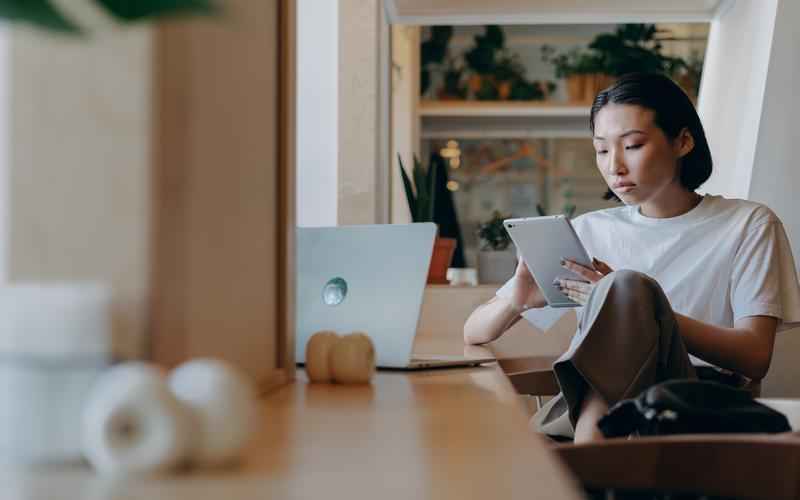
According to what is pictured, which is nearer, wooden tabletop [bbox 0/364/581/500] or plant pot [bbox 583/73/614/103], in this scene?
wooden tabletop [bbox 0/364/581/500]

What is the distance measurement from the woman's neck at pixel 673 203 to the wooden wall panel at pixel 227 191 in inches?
47.7

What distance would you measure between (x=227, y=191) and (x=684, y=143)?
1.50 meters

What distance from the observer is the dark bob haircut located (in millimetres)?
2078

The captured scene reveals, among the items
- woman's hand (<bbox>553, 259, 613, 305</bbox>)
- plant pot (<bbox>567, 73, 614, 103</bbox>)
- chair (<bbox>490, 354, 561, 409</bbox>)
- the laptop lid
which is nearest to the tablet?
woman's hand (<bbox>553, 259, 613, 305</bbox>)

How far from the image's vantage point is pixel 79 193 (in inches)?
22.9

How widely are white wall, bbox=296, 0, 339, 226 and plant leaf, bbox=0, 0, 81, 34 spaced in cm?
219

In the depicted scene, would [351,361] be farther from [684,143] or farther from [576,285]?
[684,143]

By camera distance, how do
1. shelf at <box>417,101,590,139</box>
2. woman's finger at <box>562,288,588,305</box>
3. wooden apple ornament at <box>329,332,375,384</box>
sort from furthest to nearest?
shelf at <box>417,101,590,139</box>
woman's finger at <box>562,288,588,305</box>
wooden apple ornament at <box>329,332,375,384</box>

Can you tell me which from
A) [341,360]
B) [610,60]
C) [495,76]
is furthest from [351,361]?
[495,76]

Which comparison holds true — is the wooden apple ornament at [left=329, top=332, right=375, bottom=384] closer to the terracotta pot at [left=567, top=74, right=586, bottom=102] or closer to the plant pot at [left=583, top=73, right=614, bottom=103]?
the plant pot at [left=583, top=73, right=614, bottom=103]

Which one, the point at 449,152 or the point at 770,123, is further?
the point at 449,152

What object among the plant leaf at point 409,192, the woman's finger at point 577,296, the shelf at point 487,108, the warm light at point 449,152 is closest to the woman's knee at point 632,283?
the woman's finger at point 577,296

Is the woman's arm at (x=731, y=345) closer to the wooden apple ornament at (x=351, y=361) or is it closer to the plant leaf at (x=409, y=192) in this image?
the wooden apple ornament at (x=351, y=361)

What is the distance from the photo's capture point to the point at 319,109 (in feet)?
9.10
